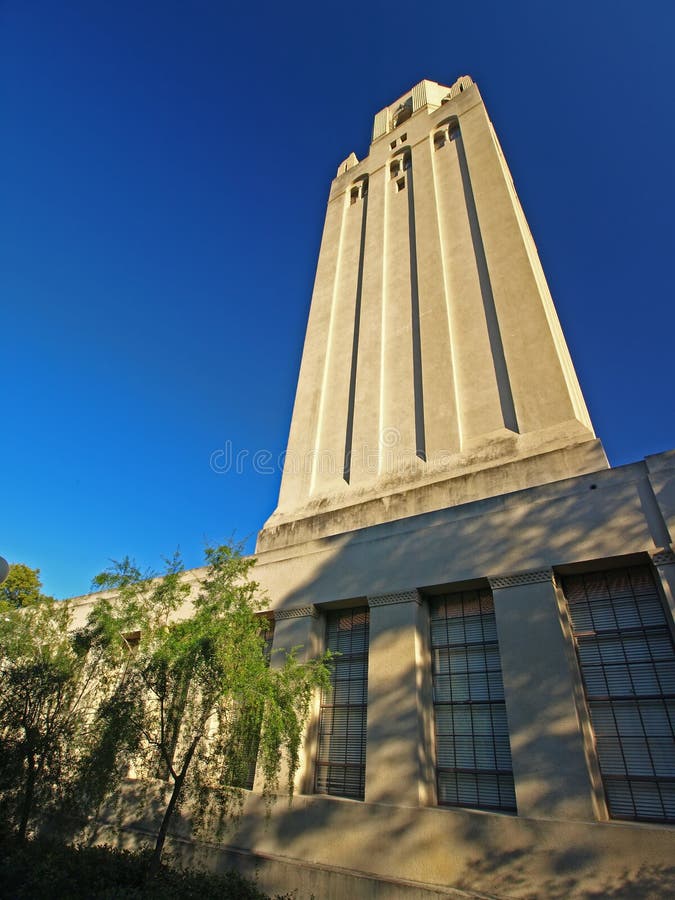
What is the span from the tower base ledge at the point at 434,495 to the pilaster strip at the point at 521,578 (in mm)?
2306

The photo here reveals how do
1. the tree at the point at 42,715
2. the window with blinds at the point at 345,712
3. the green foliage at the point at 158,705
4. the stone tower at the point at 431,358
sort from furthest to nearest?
1. the stone tower at the point at 431,358
2. the tree at the point at 42,715
3. the window with blinds at the point at 345,712
4. the green foliage at the point at 158,705

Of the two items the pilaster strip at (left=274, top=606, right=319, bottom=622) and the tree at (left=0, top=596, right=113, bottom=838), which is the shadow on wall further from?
the tree at (left=0, top=596, right=113, bottom=838)

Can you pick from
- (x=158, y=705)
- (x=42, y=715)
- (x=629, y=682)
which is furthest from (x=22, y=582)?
(x=629, y=682)

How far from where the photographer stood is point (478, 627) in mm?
11812

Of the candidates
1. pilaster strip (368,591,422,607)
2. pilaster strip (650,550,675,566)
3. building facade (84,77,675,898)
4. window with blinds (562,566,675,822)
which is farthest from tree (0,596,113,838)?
pilaster strip (650,550,675,566)

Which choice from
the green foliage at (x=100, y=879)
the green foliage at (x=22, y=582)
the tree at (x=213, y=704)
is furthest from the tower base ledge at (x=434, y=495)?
the green foliage at (x=22, y=582)

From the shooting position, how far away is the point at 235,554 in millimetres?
12766

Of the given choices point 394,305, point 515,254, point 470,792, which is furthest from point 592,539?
point 394,305

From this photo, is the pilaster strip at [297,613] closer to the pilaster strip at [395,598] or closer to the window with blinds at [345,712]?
the window with blinds at [345,712]

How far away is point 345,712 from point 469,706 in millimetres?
3282

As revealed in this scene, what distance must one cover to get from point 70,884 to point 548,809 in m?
8.95

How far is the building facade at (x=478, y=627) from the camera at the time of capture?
29.5ft

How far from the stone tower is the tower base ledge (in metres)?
0.04

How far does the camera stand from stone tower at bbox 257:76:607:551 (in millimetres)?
14695
